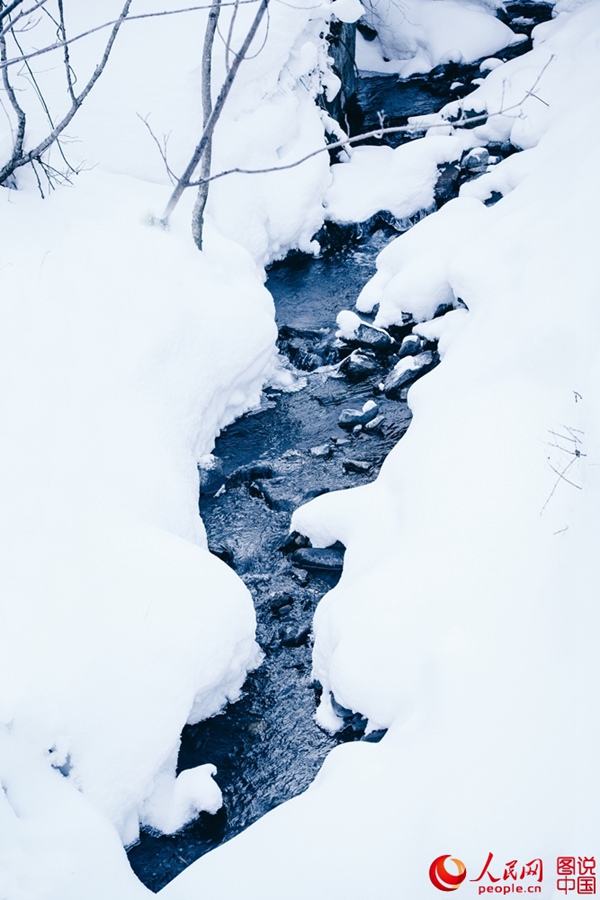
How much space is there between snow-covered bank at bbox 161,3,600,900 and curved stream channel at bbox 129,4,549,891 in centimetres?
25

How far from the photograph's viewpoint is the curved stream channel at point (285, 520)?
400cm

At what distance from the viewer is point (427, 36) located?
11.9 metres

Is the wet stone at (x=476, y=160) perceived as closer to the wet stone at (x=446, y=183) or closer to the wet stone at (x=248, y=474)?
the wet stone at (x=446, y=183)

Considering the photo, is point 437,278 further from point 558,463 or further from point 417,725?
point 417,725

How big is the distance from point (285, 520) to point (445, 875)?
2943 millimetres

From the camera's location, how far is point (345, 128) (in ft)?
34.6

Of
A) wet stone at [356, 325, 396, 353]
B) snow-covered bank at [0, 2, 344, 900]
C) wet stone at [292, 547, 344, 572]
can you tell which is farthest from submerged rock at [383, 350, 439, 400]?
wet stone at [292, 547, 344, 572]

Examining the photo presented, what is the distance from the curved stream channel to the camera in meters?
4.00

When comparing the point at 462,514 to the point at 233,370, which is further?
the point at 233,370

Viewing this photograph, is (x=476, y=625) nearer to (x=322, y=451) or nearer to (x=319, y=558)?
(x=319, y=558)

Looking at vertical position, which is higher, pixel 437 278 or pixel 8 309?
pixel 8 309

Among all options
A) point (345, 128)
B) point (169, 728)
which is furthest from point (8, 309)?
point (345, 128)

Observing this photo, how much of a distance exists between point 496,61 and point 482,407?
883 cm

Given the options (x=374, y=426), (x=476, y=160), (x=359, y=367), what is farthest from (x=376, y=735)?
(x=476, y=160)
